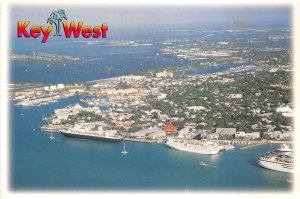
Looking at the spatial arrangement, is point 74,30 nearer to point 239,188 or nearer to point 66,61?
point 239,188

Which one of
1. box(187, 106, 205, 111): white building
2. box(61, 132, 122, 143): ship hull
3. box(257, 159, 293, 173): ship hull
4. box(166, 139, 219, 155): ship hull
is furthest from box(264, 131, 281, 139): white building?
box(61, 132, 122, 143): ship hull

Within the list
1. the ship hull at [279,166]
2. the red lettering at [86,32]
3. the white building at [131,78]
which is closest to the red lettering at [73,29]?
the red lettering at [86,32]

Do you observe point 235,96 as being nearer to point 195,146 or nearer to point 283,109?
point 283,109

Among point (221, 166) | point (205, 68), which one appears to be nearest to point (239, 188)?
point (221, 166)

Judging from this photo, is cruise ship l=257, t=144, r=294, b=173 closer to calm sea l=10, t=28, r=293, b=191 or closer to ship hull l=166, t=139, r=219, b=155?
calm sea l=10, t=28, r=293, b=191

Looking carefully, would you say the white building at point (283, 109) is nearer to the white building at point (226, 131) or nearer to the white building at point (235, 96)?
the white building at point (226, 131)

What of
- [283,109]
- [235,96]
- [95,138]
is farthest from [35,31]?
[235,96]

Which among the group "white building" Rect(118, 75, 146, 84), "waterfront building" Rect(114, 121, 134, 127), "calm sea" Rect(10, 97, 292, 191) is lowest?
"calm sea" Rect(10, 97, 292, 191)
